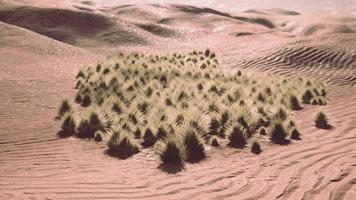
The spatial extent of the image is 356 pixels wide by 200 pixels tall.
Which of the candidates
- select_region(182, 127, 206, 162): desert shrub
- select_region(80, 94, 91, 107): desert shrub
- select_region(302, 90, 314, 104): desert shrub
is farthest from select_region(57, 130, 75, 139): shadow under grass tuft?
select_region(302, 90, 314, 104): desert shrub

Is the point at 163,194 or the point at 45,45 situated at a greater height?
the point at 45,45

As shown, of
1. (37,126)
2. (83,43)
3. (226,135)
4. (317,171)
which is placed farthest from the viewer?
(83,43)

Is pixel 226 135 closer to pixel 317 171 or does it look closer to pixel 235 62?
pixel 317 171

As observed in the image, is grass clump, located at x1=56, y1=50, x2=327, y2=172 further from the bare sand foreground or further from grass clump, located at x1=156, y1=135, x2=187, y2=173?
the bare sand foreground

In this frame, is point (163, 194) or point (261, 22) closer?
point (163, 194)

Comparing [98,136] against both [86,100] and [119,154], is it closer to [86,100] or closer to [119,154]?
A: [119,154]

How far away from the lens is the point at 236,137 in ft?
31.0

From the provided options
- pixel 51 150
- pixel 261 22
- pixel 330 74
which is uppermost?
pixel 261 22

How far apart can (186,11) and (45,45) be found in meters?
29.7

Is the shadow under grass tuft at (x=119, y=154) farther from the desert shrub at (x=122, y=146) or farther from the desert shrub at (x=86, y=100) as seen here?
the desert shrub at (x=86, y=100)

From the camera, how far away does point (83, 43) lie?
98.2 feet

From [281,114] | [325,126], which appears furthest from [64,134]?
[325,126]

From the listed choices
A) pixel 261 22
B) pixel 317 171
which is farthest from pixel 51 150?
pixel 261 22

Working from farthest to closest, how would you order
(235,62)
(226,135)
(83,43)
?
(83,43) → (235,62) → (226,135)
